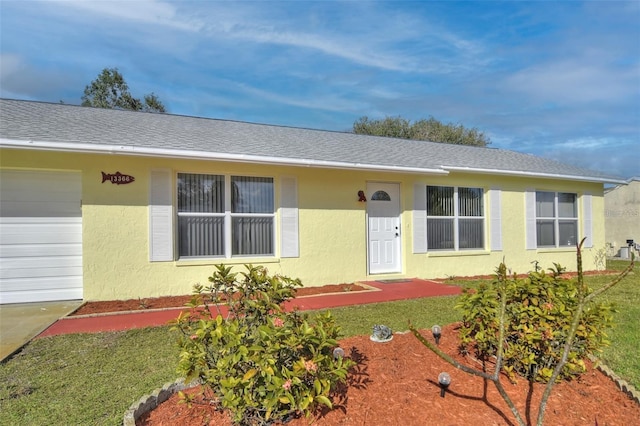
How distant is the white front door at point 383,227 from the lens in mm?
9430

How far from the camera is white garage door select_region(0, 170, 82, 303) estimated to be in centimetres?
706

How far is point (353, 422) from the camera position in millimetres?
2551

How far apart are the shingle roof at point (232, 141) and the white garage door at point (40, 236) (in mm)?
981

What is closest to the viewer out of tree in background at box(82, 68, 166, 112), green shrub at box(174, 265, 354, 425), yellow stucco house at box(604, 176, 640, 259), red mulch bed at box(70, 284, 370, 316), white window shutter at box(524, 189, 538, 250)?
green shrub at box(174, 265, 354, 425)

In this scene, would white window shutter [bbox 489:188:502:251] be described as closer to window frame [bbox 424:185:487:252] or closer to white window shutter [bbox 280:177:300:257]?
window frame [bbox 424:185:487:252]

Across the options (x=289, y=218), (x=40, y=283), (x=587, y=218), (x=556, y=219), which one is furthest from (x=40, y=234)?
(x=587, y=218)

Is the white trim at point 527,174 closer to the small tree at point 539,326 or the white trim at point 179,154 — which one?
the white trim at point 179,154

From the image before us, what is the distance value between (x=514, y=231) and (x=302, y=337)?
34.1 feet

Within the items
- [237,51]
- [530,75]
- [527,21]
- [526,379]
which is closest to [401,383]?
[526,379]

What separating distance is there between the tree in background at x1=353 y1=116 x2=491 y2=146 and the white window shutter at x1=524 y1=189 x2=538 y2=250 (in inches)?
807

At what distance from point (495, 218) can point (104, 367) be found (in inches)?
397

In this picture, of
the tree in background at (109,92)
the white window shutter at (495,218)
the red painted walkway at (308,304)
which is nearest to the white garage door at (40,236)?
the red painted walkway at (308,304)

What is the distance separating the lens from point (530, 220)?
11117 millimetres

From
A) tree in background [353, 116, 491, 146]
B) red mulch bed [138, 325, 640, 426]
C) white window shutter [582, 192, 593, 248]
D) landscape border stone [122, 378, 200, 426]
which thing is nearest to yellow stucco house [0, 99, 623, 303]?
white window shutter [582, 192, 593, 248]
